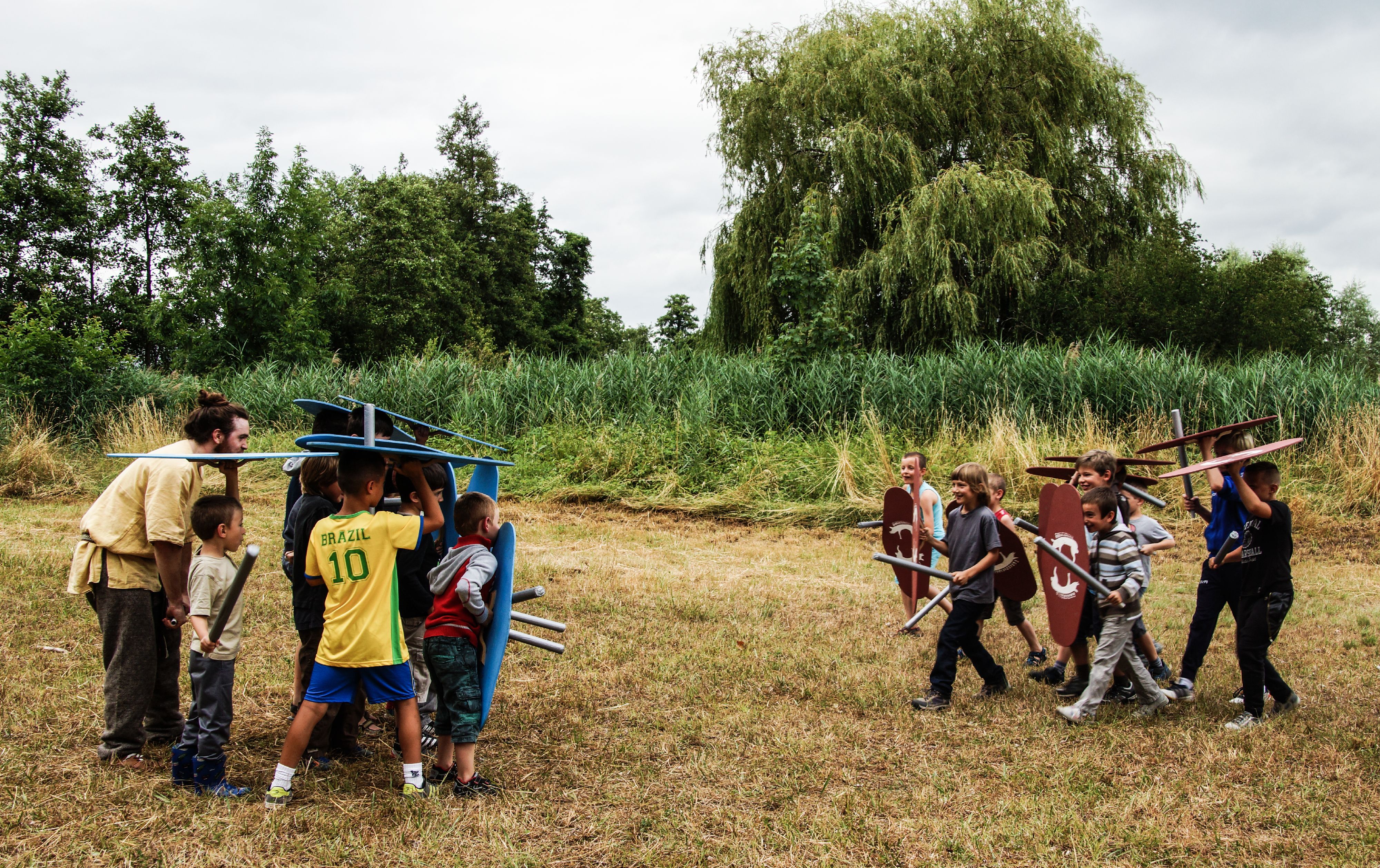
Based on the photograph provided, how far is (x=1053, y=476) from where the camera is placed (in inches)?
219

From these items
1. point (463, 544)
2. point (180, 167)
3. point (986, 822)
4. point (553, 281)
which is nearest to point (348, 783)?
point (463, 544)

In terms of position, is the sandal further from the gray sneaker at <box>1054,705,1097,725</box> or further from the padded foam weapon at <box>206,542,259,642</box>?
the gray sneaker at <box>1054,705,1097,725</box>

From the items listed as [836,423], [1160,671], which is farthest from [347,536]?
[836,423]

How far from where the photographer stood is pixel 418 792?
11.8ft

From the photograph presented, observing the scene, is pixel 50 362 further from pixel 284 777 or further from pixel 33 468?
pixel 284 777

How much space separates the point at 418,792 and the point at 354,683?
0.51 meters

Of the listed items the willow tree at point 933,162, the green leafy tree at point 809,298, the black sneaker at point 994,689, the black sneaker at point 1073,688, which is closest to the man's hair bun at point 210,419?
the black sneaker at point 994,689

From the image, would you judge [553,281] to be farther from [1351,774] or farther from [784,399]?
[1351,774]

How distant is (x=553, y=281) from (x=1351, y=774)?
43566 millimetres

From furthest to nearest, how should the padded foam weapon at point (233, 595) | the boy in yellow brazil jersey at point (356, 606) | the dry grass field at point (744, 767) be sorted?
the boy in yellow brazil jersey at point (356, 606), the dry grass field at point (744, 767), the padded foam weapon at point (233, 595)

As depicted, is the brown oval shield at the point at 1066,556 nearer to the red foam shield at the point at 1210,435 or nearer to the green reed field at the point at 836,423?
the red foam shield at the point at 1210,435

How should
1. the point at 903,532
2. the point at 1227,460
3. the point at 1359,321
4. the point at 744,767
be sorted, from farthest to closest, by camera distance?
the point at 1359,321
the point at 903,532
the point at 1227,460
the point at 744,767

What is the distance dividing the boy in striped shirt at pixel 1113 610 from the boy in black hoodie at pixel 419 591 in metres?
3.16

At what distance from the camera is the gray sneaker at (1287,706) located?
187 inches
